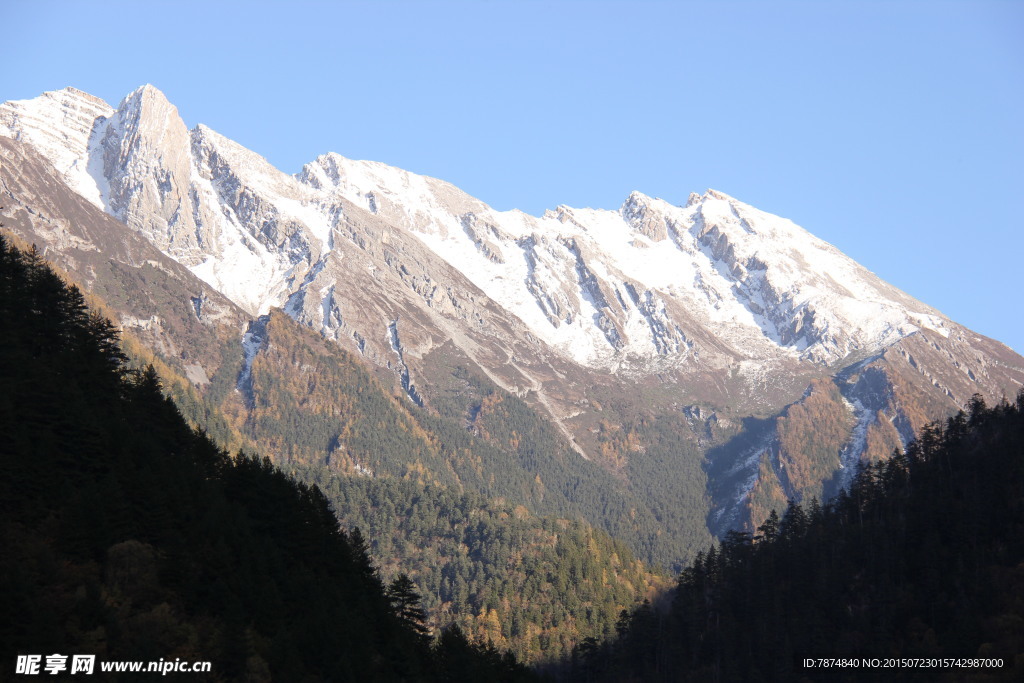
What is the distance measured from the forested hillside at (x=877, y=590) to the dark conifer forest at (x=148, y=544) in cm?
5673

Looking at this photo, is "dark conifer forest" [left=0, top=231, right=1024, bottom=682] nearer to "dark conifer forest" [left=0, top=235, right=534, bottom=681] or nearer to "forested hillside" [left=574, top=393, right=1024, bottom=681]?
"dark conifer forest" [left=0, top=235, right=534, bottom=681]

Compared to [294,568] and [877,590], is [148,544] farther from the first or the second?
[877,590]

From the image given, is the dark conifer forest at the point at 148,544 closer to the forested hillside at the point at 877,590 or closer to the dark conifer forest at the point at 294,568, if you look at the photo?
the dark conifer forest at the point at 294,568

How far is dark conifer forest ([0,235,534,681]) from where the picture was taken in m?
59.9

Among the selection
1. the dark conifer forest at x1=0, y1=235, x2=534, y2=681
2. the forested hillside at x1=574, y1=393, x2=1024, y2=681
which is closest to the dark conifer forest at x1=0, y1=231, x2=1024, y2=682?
the dark conifer forest at x1=0, y1=235, x2=534, y2=681

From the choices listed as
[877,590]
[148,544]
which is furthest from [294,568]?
[877,590]

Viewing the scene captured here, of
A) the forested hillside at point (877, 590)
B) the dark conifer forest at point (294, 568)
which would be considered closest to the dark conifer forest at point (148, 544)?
the dark conifer forest at point (294, 568)

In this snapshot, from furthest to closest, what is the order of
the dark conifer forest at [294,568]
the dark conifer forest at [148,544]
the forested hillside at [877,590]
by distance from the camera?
the forested hillside at [877,590] < the dark conifer forest at [294,568] < the dark conifer forest at [148,544]

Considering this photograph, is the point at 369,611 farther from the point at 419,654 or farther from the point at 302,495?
the point at 302,495

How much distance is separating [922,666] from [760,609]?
27.3m

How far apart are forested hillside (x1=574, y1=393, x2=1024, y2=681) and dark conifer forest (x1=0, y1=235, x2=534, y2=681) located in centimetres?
5673

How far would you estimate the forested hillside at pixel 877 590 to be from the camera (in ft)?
424

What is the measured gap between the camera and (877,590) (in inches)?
5630

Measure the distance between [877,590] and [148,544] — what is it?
107 metres
